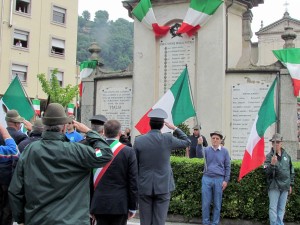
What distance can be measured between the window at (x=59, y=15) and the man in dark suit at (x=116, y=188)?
4106 cm

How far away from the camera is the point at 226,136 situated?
38.7 ft

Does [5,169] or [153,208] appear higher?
[5,169]

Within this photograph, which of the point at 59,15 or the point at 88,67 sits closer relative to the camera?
the point at 88,67

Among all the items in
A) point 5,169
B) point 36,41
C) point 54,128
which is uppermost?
point 36,41

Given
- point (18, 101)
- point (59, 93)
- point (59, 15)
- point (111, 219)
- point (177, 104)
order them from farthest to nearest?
1. point (59, 15)
2. point (59, 93)
3. point (18, 101)
4. point (177, 104)
5. point (111, 219)

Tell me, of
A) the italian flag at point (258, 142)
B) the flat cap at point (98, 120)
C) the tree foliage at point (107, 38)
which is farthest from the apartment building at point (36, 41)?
the tree foliage at point (107, 38)

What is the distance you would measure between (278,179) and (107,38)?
130 metres

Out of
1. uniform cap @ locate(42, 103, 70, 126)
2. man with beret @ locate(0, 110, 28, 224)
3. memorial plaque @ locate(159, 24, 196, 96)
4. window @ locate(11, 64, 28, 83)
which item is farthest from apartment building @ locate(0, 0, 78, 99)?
uniform cap @ locate(42, 103, 70, 126)

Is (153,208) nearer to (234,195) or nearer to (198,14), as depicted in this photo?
(234,195)

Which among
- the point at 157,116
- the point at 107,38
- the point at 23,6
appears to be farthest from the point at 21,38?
the point at 107,38

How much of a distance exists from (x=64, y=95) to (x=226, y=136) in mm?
26856

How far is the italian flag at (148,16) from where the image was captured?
12453mm

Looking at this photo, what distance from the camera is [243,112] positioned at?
38.3 ft

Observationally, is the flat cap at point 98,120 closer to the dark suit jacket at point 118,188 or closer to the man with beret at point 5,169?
the dark suit jacket at point 118,188
